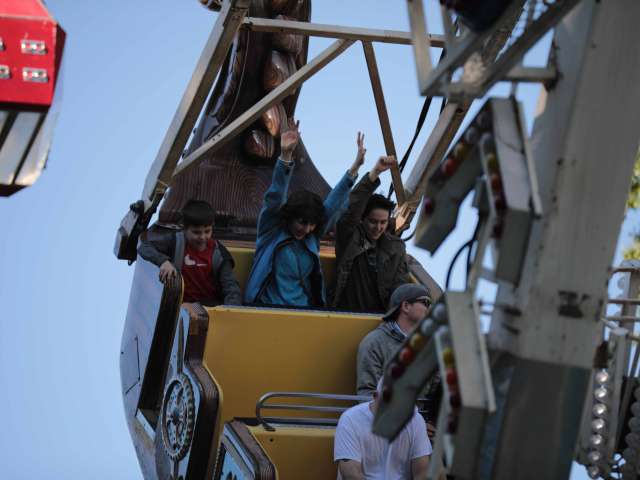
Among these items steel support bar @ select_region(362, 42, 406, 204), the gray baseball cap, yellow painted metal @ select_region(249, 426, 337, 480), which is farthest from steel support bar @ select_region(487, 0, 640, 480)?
steel support bar @ select_region(362, 42, 406, 204)

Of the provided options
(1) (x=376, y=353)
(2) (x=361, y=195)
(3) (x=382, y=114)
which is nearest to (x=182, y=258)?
(2) (x=361, y=195)

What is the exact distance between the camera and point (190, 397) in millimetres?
4832

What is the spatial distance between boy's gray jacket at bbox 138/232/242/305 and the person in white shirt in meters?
1.37

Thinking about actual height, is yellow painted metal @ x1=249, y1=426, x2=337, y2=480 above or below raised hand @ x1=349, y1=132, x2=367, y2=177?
below

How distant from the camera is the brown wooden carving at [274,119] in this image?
6883 millimetres

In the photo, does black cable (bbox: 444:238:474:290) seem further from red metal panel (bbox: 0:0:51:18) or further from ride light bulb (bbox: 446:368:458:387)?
red metal panel (bbox: 0:0:51:18)

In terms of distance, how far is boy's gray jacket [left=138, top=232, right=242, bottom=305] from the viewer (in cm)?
562

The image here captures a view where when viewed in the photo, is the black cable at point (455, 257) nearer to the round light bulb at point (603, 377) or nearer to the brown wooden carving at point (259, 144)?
the round light bulb at point (603, 377)

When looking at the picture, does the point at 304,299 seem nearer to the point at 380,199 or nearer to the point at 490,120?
the point at 380,199

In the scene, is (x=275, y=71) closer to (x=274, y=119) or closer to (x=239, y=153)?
(x=274, y=119)

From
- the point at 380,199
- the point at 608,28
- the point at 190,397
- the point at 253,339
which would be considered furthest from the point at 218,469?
the point at 608,28

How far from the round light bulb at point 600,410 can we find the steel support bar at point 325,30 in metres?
2.34

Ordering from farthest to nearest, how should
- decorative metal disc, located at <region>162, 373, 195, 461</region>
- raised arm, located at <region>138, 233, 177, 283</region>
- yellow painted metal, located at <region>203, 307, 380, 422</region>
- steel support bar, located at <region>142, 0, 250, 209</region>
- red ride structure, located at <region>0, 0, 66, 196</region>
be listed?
raised arm, located at <region>138, 233, 177, 283</region> → steel support bar, located at <region>142, 0, 250, 209</region> → yellow painted metal, located at <region>203, 307, 380, 422</region> → decorative metal disc, located at <region>162, 373, 195, 461</region> → red ride structure, located at <region>0, 0, 66, 196</region>

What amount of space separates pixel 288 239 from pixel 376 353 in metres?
0.86
